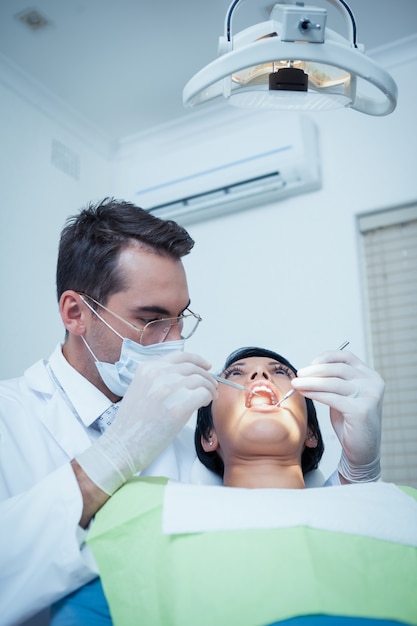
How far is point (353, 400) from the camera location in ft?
5.44

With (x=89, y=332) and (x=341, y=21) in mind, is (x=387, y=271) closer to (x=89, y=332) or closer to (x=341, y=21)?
(x=341, y=21)

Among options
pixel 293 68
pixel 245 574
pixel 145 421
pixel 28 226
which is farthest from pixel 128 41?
pixel 245 574

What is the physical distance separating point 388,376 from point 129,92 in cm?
191

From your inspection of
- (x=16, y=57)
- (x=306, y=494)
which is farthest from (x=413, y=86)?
(x=306, y=494)

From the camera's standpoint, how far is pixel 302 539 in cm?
116

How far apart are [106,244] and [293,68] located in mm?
820

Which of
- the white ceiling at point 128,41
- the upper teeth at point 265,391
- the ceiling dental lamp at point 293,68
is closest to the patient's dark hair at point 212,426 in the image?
the upper teeth at point 265,391

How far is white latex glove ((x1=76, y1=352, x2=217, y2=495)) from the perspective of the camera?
137 centimetres

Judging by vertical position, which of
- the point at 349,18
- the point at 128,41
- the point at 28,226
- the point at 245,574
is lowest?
the point at 245,574

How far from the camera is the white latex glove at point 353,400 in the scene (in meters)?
1.65

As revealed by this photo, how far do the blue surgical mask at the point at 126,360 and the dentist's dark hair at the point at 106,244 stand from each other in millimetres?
114

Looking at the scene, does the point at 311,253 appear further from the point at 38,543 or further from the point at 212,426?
the point at 38,543

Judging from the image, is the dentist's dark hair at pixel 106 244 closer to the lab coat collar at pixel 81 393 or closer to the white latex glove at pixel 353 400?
the lab coat collar at pixel 81 393

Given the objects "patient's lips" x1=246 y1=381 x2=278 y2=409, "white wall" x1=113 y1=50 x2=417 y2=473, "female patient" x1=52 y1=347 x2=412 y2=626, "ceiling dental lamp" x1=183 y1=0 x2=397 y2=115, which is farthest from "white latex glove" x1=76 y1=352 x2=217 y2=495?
"white wall" x1=113 y1=50 x2=417 y2=473
